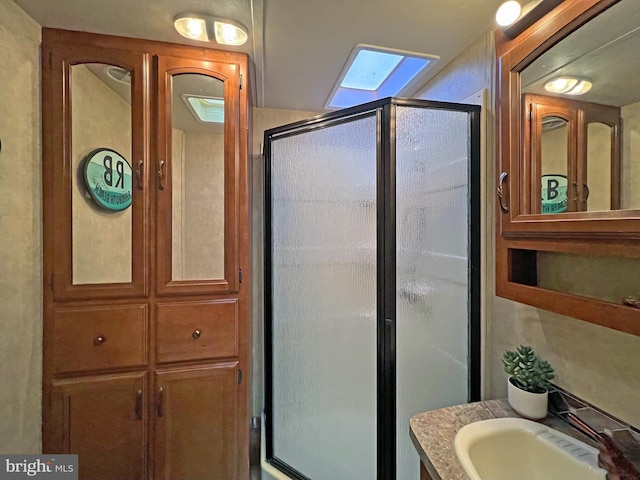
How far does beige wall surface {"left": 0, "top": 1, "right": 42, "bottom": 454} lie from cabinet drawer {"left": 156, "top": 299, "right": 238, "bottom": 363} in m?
0.47

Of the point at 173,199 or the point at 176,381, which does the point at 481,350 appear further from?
the point at 173,199

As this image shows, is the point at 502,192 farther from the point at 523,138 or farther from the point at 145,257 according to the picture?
the point at 145,257

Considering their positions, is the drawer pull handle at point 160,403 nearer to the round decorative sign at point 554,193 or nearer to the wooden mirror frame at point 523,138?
the wooden mirror frame at point 523,138

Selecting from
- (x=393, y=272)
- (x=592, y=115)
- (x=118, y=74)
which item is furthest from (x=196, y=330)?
(x=592, y=115)

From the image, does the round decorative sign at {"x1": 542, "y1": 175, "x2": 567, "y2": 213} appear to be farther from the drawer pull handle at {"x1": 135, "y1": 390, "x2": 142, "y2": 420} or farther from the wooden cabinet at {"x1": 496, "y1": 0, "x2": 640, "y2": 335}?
the drawer pull handle at {"x1": 135, "y1": 390, "x2": 142, "y2": 420}

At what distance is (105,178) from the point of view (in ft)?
4.50

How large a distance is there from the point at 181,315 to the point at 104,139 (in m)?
0.87

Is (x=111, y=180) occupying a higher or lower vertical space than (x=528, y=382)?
higher

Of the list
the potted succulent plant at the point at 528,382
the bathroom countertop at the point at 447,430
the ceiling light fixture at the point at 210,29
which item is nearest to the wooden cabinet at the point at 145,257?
the ceiling light fixture at the point at 210,29

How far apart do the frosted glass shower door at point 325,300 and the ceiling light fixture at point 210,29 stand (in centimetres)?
50

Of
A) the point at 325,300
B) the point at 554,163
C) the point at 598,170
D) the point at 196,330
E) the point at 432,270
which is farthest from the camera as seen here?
the point at 325,300

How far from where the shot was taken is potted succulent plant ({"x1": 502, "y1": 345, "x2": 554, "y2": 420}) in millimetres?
979

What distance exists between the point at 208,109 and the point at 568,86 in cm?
142

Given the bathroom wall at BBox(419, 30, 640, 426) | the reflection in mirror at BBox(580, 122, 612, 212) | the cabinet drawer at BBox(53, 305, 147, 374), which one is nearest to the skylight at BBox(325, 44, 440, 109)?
the bathroom wall at BBox(419, 30, 640, 426)
